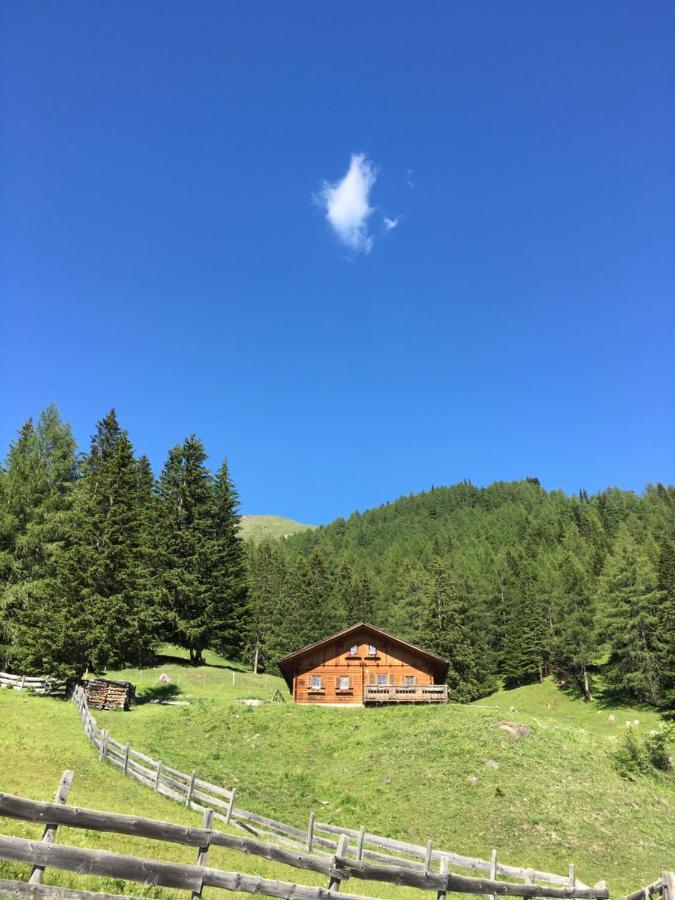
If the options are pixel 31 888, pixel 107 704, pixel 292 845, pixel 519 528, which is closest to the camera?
pixel 31 888

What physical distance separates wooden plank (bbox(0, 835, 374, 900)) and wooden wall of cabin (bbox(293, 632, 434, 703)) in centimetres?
4300

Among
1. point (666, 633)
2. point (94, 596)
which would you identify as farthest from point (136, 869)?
point (666, 633)

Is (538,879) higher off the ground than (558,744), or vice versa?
(558,744)

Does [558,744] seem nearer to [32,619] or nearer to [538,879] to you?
[538,879]

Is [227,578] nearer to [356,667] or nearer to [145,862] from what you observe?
[356,667]

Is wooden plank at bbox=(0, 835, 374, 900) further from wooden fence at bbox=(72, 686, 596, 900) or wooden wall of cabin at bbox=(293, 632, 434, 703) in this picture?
wooden wall of cabin at bbox=(293, 632, 434, 703)

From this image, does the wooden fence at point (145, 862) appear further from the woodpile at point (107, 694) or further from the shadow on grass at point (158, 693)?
the shadow on grass at point (158, 693)

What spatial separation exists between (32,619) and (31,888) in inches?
1443

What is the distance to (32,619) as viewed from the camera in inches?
1547

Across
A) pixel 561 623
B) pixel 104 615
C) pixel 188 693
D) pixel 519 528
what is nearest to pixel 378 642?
pixel 188 693

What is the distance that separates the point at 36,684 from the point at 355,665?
80.8ft

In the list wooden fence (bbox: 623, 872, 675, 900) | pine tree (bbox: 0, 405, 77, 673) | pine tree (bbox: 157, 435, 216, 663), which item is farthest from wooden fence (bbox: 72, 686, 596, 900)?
pine tree (bbox: 157, 435, 216, 663)

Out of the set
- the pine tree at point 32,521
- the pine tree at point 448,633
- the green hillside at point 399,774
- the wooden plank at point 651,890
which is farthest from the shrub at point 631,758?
the pine tree at point 32,521

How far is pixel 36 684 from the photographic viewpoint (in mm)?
39062
